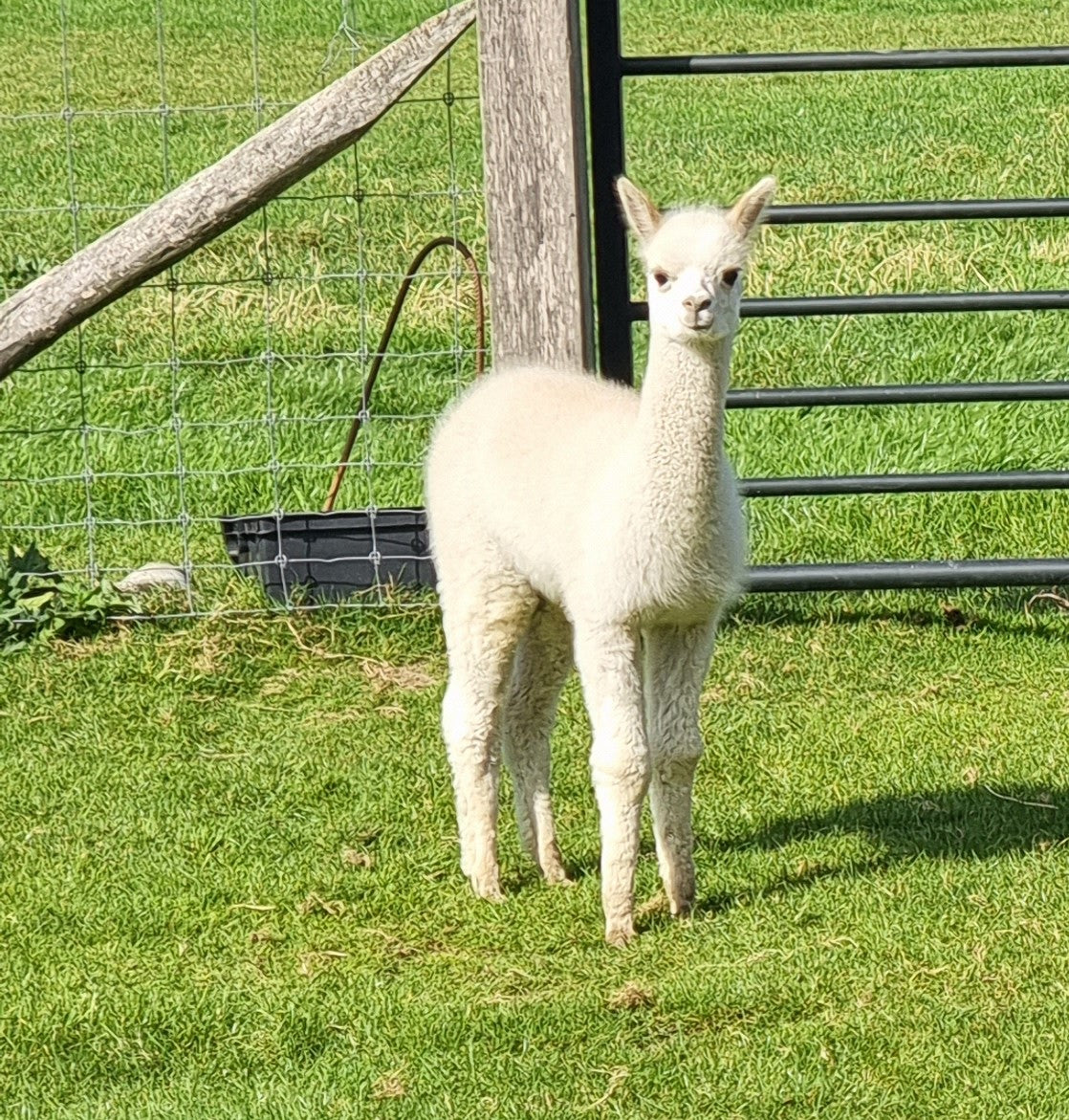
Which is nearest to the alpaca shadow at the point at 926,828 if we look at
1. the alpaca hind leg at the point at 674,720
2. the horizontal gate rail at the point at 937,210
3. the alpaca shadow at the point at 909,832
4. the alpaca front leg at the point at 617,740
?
the alpaca shadow at the point at 909,832

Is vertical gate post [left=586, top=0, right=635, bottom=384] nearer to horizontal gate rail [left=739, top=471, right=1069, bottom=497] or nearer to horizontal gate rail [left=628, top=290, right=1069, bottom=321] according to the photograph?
horizontal gate rail [left=628, top=290, right=1069, bottom=321]

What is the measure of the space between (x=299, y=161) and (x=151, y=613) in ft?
5.19

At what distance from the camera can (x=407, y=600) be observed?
6.09m

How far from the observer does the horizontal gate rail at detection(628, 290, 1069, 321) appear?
18.7ft

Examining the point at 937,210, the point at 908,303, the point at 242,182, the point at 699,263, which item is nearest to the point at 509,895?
the point at 699,263

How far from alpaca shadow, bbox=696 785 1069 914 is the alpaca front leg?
360 mm

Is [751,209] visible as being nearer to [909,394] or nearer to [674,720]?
[674,720]

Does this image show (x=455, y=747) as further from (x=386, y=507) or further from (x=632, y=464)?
(x=386, y=507)

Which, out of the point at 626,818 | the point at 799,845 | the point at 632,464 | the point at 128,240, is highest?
the point at 128,240

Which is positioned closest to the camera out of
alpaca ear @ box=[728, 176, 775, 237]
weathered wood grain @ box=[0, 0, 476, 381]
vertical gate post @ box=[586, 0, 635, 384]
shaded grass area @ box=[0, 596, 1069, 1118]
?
shaded grass area @ box=[0, 596, 1069, 1118]

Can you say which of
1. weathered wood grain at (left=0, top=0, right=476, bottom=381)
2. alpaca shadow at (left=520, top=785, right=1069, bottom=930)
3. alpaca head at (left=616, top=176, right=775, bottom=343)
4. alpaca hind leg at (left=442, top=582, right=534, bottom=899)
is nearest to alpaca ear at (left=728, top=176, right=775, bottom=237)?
alpaca head at (left=616, top=176, right=775, bottom=343)

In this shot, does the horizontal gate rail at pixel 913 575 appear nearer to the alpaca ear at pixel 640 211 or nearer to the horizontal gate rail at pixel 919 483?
the horizontal gate rail at pixel 919 483

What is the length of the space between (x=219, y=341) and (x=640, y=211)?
4.80m

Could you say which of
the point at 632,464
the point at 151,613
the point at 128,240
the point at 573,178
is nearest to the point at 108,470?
the point at 151,613
